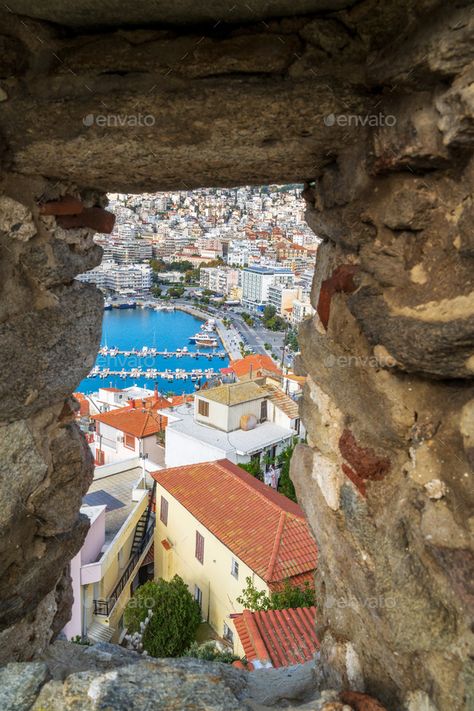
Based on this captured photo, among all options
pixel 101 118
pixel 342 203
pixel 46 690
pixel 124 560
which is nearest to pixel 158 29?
pixel 101 118

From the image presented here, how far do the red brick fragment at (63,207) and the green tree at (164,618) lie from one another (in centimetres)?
968

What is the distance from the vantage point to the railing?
10.9 m

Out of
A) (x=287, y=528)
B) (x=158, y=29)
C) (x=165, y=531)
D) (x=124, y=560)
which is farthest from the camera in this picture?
(x=165, y=531)

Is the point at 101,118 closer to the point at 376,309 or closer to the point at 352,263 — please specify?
the point at 352,263

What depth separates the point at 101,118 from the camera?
5.49ft

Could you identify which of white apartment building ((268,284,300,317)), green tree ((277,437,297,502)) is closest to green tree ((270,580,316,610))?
green tree ((277,437,297,502))

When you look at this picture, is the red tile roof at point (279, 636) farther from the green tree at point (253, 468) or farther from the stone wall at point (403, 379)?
the green tree at point (253, 468)

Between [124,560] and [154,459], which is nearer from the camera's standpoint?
[124,560]

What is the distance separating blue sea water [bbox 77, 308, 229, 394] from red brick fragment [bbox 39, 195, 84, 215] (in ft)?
138

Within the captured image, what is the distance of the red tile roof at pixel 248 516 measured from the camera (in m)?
10.6

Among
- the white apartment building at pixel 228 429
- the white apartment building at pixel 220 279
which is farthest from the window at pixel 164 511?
the white apartment building at pixel 220 279

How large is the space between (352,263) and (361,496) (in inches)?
26.9

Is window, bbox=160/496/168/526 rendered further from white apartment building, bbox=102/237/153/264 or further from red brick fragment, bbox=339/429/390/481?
white apartment building, bbox=102/237/153/264

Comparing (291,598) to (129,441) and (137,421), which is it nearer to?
(129,441)
